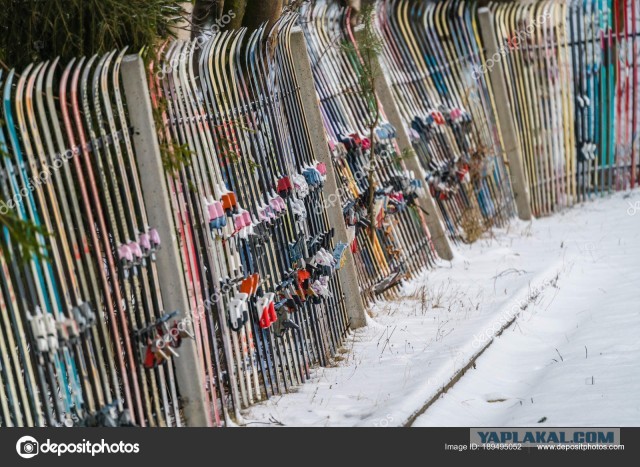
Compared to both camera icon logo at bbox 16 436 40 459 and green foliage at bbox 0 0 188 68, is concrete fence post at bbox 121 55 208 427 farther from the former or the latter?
camera icon logo at bbox 16 436 40 459

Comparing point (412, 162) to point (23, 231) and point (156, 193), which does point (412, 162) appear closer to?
point (156, 193)

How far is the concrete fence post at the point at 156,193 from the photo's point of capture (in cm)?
530

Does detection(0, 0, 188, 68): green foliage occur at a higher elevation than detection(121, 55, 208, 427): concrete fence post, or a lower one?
higher

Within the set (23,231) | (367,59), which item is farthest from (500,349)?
(23,231)

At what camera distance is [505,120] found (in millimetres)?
11914

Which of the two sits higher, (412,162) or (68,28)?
(68,28)

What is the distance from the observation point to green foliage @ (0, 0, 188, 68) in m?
6.09

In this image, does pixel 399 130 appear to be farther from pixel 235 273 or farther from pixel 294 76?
pixel 235 273

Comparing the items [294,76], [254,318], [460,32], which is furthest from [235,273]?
[460,32]

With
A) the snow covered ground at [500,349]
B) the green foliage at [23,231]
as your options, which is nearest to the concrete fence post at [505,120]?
the snow covered ground at [500,349]

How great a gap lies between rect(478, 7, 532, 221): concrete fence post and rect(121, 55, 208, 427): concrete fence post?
23.6 feet

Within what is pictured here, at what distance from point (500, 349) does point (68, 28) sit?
375cm

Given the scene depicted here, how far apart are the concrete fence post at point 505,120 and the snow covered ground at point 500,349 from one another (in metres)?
1.41

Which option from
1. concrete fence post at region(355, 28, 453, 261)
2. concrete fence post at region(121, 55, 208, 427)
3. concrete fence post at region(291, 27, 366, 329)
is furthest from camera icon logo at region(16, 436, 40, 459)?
concrete fence post at region(355, 28, 453, 261)
